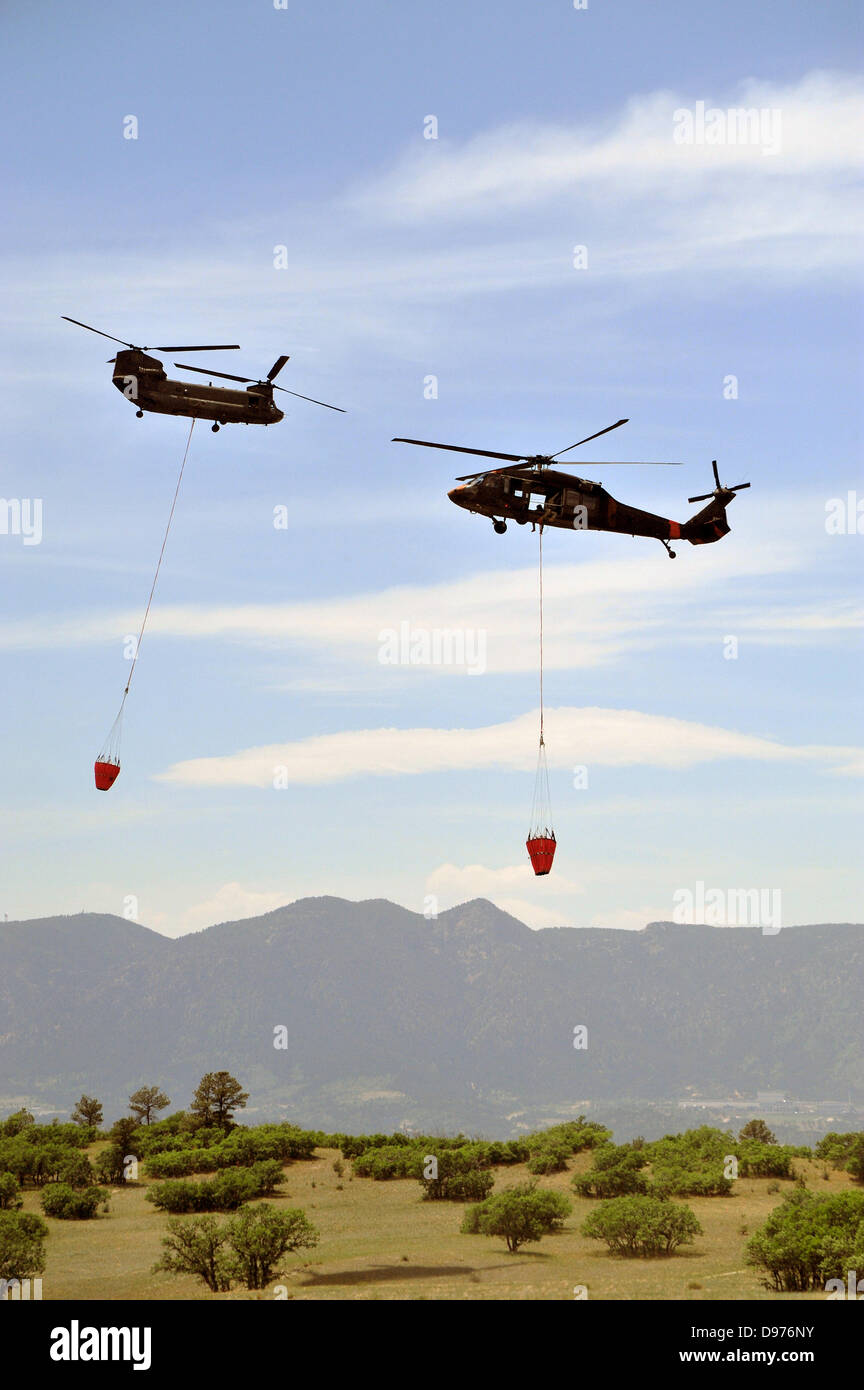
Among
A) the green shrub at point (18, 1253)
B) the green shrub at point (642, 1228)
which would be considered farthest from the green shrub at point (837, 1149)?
the green shrub at point (18, 1253)

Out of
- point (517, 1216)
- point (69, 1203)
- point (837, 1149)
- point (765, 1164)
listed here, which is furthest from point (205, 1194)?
point (837, 1149)

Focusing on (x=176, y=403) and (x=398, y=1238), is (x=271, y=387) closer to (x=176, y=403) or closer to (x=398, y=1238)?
(x=176, y=403)

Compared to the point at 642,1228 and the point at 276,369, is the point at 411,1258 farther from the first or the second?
the point at 276,369

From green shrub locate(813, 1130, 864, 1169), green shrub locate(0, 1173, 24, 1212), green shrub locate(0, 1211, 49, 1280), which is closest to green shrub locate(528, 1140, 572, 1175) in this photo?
green shrub locate(813, 1130, 864, 1169)

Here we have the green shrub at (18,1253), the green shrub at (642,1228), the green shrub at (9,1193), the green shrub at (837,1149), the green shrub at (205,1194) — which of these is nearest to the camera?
the green shrub at (18,1253)

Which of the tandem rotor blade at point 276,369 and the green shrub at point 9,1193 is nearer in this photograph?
the tandem rotor blade at point 276,369

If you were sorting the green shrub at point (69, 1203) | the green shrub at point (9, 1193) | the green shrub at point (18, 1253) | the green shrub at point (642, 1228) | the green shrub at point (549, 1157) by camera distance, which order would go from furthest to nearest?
the green shrub at point (549, 1157), the green shrub at point (9, 1193), the green shrub at point (69, 1203), the green shrub at point (642, 1228), the green shrub at point (18, 1253)

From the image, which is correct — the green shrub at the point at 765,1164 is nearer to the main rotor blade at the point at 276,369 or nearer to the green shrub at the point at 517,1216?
the green shrub at the point at 517,1216
